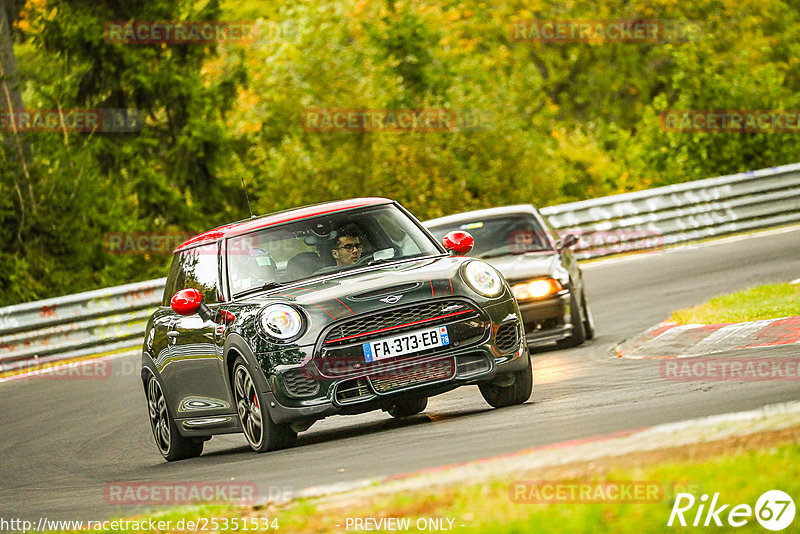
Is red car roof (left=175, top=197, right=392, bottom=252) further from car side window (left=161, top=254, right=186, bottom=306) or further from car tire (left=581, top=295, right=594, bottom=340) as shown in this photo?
car tire (left=581, top=295, right=594, bottom=340)

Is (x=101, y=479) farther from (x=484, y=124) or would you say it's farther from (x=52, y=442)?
(x=484, y=124)

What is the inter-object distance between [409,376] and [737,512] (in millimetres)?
4382

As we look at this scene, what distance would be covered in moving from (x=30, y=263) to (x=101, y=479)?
17.4m

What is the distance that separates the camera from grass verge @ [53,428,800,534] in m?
5.08

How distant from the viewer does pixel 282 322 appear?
922cm

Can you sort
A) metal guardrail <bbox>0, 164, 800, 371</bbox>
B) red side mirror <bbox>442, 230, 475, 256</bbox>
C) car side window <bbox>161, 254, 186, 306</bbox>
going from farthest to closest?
metal guardrail <bbox>0, 164, 800, 371</bbox> < car side window <bbox>161, 254, 186, 306</bbox> < red side mirror <bbox>442, 230, 475, 256</bbox>

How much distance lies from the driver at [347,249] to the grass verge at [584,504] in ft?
11.8

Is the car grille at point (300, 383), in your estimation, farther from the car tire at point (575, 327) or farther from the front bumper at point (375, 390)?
the car tire at point (575, 327)

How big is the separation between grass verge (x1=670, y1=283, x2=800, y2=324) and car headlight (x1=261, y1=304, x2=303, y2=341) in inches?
192

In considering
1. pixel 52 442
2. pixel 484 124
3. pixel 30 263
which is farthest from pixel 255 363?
pixel 484 124

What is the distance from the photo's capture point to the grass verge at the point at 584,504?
5.08 metres

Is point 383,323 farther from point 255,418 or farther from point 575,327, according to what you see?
point 575,327

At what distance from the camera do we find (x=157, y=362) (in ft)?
36.2

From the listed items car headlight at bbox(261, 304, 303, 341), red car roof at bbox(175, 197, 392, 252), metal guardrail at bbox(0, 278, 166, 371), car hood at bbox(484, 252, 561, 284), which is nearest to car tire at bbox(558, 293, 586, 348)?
car hood at bbox(484, 252, 561, 284)
